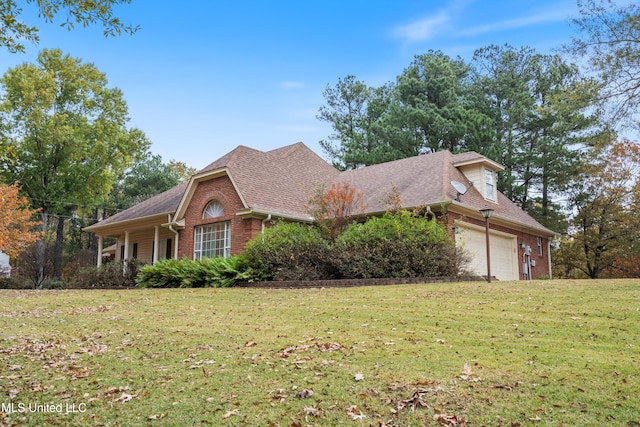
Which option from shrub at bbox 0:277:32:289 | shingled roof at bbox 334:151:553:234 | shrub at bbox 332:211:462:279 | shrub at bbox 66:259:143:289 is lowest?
shrub at bbox 0:277:32:289

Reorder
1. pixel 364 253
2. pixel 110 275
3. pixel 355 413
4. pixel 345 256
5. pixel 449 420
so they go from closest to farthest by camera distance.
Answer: pixel 449 420 < pixel 355 413 < pixel 364 253 < pixel 345 256 < pixel 110 275

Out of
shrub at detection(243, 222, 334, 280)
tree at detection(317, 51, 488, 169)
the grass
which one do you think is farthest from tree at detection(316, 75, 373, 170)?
the grass

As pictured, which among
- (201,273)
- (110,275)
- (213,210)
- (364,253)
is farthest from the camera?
(110,275)

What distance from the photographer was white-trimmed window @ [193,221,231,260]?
65.5ft

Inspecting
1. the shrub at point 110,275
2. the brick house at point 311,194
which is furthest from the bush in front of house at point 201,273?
the shrub at point 110,275

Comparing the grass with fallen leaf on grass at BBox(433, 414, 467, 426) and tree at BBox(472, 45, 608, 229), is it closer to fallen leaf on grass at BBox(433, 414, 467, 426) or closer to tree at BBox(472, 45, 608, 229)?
fallen leaf on grass at BBox(433, 414, 467, 426)

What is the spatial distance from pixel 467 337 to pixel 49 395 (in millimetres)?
5198

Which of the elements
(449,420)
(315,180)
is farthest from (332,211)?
(449,420)

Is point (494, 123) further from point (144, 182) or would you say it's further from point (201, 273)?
point (144, 182)

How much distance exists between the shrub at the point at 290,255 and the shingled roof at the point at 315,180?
2728 mm

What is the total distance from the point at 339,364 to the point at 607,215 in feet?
90.3

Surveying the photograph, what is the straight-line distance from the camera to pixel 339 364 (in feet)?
19.6

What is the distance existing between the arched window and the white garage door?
9181mm

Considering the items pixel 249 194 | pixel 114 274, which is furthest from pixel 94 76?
pixel 249 194
